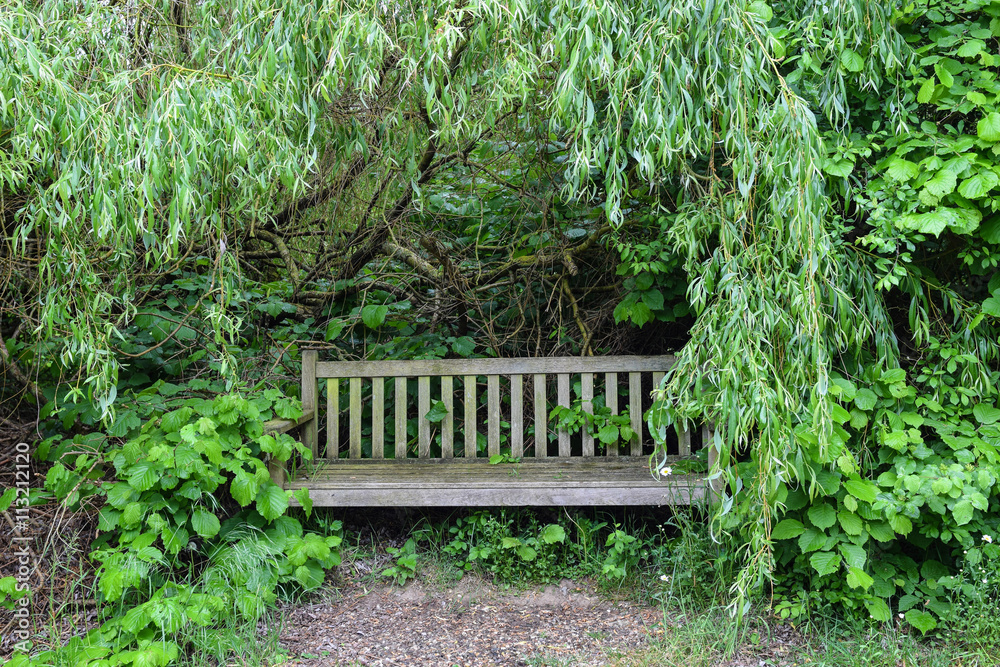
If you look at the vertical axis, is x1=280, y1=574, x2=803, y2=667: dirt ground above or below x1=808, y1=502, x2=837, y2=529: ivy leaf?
below

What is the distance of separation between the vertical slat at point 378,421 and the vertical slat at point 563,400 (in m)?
0.95

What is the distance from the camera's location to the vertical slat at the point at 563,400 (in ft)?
12.2

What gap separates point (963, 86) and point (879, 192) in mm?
522

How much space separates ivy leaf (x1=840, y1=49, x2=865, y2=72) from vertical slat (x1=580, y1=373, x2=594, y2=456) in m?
1.85

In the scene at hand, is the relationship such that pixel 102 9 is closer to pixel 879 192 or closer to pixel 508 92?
pixel 508 92

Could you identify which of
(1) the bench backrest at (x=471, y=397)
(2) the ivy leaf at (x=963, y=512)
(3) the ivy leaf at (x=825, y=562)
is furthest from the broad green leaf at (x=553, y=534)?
(2) the ivy leaf at (x=963, y=512)

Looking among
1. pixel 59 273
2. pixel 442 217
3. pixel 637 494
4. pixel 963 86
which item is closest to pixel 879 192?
pixel 963 86

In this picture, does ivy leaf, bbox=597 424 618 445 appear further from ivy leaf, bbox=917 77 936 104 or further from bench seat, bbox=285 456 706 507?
ivy leaf, bbox=917 77 936 104

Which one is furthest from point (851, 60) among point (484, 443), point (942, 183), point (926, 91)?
point (484, 443)

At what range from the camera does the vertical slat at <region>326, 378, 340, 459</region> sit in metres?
3.78

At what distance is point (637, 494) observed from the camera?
3.13m

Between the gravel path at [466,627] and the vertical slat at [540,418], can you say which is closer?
the gravel path at [466,627]

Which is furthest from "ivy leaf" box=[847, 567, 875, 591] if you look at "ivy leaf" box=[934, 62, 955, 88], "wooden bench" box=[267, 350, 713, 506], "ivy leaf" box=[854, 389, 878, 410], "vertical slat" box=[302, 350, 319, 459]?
"vertical slat" box=[302, 350, 319, 459]

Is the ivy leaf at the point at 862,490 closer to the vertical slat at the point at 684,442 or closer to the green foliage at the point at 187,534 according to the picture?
the vertical slat at the point at 684,442
